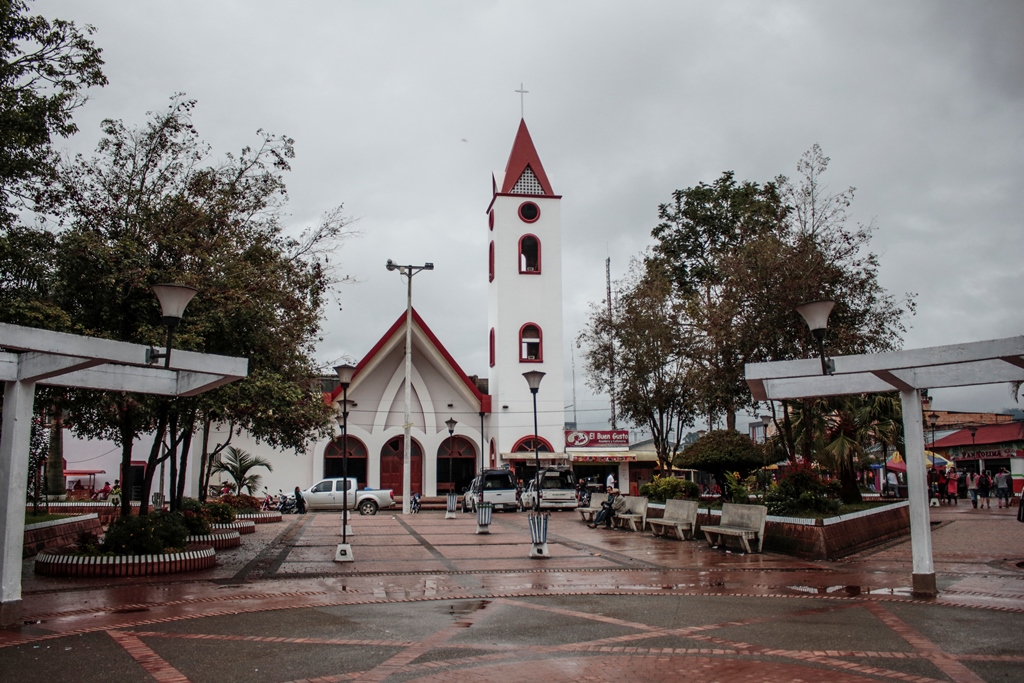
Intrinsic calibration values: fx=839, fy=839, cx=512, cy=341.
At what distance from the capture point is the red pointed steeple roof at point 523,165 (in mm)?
40594

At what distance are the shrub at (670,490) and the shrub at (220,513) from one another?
9906mm

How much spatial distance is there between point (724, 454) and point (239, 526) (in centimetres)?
1157

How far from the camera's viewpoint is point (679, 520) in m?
17.6

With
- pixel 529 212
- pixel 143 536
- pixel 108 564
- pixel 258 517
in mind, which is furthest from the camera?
pixel 529 212

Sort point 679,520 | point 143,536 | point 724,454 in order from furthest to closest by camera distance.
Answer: point 724,454 < point 679,520 < point 143,536

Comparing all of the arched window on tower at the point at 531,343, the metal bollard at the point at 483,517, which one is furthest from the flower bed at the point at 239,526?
the arched window on tower at the point at 531,343

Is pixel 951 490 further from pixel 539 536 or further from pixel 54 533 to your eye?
pixel 54 533

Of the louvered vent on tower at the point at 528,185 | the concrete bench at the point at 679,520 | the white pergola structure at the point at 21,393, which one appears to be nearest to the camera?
the white pergola structure at the point at 21,393

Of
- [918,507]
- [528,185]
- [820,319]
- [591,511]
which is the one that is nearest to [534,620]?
[820,319]

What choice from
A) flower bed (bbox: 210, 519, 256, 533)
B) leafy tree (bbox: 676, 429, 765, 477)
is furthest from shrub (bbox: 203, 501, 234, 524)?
leafy tree (bbox: 676, 429, 765, 477)

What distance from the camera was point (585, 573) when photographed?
1234 cm

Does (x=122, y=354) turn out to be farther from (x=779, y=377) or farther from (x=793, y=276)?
(x=793, y=276)

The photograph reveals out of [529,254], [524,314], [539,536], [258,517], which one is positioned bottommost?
[258,517]

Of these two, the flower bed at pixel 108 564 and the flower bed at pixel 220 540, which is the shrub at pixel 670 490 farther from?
the flower bed at pixel 108 564
